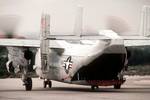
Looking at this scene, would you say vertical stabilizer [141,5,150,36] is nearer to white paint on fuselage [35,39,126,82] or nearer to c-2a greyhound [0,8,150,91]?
white paint on fuselage [35,39,126,82]

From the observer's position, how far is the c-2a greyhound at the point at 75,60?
37.7ft

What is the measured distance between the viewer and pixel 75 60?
40.1ft

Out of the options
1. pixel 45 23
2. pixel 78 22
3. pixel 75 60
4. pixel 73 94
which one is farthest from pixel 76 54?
pixel 78 22

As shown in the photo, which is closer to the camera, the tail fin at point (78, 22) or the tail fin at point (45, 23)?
the tail fin at point (78, 22)

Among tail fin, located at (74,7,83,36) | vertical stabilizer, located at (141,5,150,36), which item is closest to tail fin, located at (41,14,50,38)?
tail fin, located at (74,7,83,36)

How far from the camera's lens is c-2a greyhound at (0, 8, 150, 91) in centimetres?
1148

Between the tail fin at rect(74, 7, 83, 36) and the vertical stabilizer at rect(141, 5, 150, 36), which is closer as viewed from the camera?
the vertical stabilizer at rect(141, 5, 150, 36)

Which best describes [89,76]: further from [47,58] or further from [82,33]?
[82,33]

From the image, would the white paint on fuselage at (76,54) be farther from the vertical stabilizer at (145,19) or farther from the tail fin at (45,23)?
the vertical stabilizer at (145,19)

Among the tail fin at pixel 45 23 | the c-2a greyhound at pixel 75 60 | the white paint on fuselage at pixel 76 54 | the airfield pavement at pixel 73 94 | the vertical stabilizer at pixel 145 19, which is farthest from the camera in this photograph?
the c-2a greyhound at pixel 75 60

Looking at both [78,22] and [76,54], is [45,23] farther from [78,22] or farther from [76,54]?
[76,54]

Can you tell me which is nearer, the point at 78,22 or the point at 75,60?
the point at 78,22

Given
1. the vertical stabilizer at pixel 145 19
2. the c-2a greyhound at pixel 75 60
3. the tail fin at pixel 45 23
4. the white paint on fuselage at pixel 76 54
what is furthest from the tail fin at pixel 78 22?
the c-2a greyhound at pixel 75 60

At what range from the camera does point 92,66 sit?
473 inches
